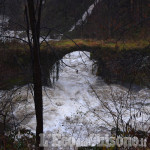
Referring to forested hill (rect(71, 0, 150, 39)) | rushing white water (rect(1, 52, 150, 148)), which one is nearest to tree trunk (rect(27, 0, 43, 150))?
rushing white water (rect(1, 52, 150, 148))

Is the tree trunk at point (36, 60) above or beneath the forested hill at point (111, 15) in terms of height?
beneath

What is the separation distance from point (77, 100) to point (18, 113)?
3471 mm

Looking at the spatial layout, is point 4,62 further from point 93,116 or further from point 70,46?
point 93,116

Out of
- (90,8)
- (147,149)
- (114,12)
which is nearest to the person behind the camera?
(147,149)

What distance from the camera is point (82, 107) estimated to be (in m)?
10.0

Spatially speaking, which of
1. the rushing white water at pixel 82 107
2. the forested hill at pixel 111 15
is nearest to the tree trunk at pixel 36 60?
the rushing white water at pixel 82 107

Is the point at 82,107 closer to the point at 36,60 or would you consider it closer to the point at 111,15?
the point at 36,60

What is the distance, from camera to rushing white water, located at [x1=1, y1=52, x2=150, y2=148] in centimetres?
791

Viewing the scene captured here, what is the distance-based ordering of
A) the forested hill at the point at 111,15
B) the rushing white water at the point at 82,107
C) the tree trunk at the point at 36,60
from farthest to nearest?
the forested hill at the point at 111,15 → the rushing white water at the point at 82,107 → the tree trunk at the point at 36,60

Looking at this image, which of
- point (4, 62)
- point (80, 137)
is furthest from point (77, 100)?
point (4, 62)

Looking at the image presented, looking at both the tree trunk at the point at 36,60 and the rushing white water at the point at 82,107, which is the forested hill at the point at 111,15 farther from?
the tree trunk at the point at 36,60

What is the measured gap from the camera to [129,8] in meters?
22.9

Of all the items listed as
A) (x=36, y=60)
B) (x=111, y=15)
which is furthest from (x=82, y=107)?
(x=111, y=15)

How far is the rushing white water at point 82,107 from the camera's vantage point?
791 cm
